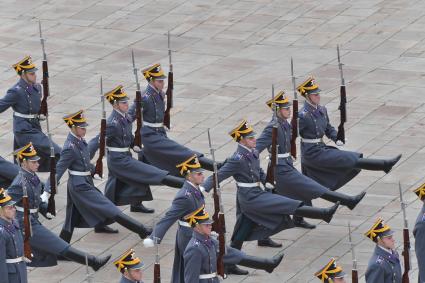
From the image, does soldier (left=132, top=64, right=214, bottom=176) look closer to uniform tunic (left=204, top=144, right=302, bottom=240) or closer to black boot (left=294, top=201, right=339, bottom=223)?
uniform tunic (left=204, top=144, right=302, bottom=240)

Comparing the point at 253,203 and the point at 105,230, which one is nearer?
the point at 253,203

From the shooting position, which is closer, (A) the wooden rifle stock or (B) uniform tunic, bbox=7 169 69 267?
(B) uniform tunic, bbox=7 169 69 267

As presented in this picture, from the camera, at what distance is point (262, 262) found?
21875 mm

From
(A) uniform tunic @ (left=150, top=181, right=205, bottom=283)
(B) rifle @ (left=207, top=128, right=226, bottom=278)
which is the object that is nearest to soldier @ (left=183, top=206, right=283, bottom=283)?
(B) rifle @ (left=207, top=128, right=226, bottom=278)

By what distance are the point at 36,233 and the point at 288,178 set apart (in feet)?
12.4

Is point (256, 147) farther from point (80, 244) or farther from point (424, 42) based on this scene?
point (424, 42)

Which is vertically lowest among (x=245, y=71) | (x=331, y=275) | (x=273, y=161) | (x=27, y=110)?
(x=245, y=71)

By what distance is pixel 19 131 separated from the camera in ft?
83.4

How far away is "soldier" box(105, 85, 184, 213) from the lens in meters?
24.3

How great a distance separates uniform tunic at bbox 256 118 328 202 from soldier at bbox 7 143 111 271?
116 inches

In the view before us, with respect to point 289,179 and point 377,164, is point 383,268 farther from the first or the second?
point 377,164

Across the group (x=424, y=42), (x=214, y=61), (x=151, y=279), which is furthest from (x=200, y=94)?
(x=151, y=279)

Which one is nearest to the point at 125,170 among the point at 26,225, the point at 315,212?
the point at 315,212

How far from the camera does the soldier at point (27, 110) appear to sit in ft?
83.2
